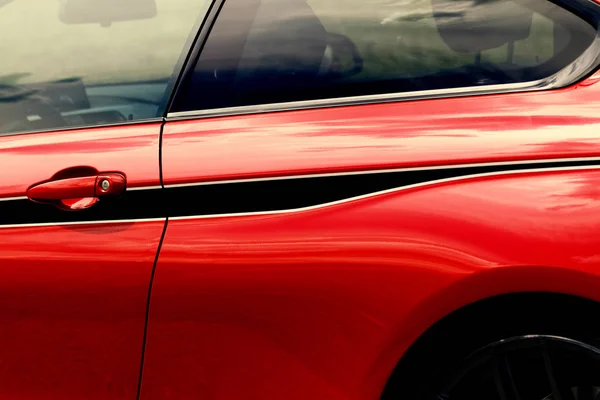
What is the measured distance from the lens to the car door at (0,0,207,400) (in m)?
1.60

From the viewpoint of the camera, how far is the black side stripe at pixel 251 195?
58.6 inches

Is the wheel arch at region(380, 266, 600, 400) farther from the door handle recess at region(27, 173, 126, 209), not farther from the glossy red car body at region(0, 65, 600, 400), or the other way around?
the door handle recess at region(27, 173, 126, 209)

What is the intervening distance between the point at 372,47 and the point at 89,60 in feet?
2.22

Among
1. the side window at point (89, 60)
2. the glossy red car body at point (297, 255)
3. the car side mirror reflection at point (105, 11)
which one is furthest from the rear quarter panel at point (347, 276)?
the car side mirror reflection at point (105, 11)

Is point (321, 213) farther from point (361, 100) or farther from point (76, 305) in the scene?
point (76, 305)

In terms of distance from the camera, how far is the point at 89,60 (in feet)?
6.06

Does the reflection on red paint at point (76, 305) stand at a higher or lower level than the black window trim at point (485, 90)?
lower

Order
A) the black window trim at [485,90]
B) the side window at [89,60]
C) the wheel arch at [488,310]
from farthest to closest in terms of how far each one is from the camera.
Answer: the side window at [89,60] < the black window trim at [485,90] < the wheel arch at [488,310]

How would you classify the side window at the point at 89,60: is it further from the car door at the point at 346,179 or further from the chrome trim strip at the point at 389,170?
the chrome trim strip at the point at 389,170

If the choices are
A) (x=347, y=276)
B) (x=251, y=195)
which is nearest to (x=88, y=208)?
(x=251, y=195)

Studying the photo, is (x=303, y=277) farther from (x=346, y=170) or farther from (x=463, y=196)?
(x=463, y=196)

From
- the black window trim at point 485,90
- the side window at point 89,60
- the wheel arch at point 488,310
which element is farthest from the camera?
the side window at point 89,60

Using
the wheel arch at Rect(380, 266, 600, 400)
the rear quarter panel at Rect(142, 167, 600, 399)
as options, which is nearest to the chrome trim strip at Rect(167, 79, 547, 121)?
the rear quarter panel at Rect(142, 167, 600, 399)

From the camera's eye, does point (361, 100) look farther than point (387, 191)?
Yes
